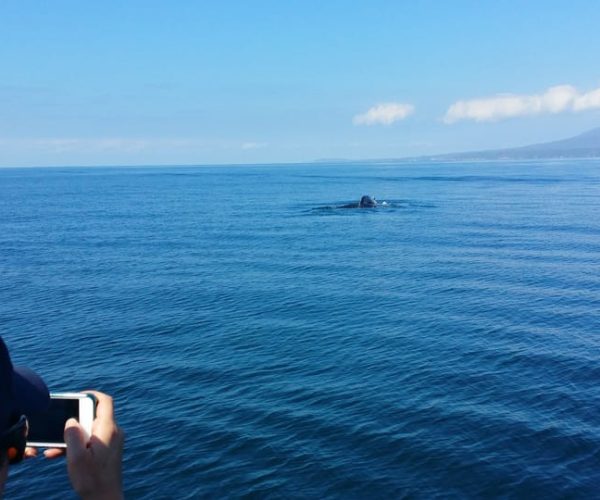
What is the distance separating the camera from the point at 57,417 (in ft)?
18.8

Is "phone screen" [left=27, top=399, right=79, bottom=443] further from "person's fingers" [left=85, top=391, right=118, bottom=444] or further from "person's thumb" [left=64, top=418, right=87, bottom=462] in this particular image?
"person's thumb" [left=64, top=418, right=87, bottom=462]

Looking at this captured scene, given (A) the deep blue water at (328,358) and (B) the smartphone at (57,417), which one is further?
(A) the deep blue water at (328,358)

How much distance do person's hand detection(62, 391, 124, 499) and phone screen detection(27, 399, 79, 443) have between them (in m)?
0.73

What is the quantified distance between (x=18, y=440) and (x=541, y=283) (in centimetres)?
6011

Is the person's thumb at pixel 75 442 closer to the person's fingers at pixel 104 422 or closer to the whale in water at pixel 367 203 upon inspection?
the person's fingers at pixel 104 422

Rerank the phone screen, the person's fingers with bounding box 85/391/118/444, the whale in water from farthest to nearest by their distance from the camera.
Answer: the whale in water
the phone screen
the person's fingers with bounding box 85/391/118/444

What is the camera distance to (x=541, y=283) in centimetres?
5844

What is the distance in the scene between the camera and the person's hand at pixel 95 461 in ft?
15.3

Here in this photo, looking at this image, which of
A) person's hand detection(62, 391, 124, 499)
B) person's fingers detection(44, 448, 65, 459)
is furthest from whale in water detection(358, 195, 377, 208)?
person's hand detection(62, 391, 124, 499)

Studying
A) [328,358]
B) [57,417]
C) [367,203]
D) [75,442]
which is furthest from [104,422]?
[367,203]

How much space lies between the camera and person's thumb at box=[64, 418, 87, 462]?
15.3 ft

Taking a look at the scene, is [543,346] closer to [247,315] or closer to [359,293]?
[359,293]

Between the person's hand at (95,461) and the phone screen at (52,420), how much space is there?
73 cm

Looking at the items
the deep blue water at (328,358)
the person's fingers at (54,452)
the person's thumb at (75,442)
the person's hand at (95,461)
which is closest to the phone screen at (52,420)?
the person's fingers at (54,452)
